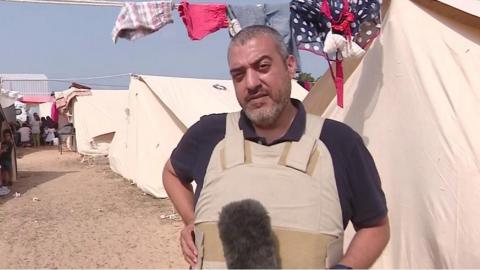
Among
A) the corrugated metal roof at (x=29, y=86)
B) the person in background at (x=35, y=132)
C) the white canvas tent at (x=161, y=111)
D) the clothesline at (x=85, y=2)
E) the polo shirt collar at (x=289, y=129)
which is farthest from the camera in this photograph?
the corrugated metal roof at (x=29, y=86)

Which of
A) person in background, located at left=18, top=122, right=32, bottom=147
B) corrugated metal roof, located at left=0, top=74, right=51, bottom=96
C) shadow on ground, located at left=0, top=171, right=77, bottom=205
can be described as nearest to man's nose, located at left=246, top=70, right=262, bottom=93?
shadow on ground, located at left=0, top=171, right=77, bottom=205

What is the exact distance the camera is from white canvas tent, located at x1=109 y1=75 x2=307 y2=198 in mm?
7969

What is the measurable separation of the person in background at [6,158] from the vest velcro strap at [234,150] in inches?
354

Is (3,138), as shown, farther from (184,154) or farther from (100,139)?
(184,154)

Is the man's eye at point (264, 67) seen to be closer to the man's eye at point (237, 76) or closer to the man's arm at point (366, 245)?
the man's eye at point (237, 76)

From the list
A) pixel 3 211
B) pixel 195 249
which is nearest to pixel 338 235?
pixel 195 249

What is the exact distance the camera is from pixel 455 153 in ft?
9.43

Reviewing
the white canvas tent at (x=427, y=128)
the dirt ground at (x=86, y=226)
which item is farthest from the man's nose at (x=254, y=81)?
the dirt ground at (x=86, y=226)

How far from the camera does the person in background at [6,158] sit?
945cm

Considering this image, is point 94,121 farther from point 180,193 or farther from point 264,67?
point 264,67

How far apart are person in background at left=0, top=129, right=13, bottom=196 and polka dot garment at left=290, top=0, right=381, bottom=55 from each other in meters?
7.99

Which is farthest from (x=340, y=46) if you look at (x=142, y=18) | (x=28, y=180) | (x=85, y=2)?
(x=28, y=180)

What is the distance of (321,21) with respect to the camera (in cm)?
308

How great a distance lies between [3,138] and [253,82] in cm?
908
